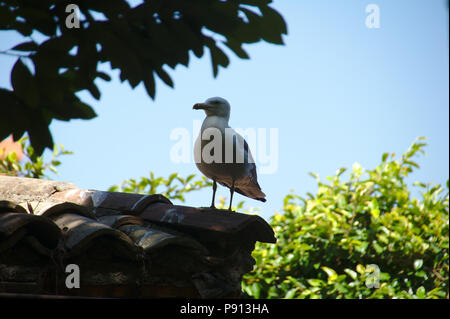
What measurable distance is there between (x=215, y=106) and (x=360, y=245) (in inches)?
114

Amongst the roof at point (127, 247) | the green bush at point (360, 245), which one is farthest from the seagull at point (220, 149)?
the green bush at point (360, 245)

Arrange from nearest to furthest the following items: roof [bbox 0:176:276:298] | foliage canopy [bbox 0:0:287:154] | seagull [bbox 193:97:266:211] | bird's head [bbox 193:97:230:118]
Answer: foliage canopy [bbox 0:0:287:154], roof [bbox 0:176:276:298], seagull [bbox 193:97:266:211], bird's head [bbox 193:97:230:118]

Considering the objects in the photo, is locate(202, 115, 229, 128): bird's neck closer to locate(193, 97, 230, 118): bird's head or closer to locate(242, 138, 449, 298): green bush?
locate(193, 97, 230, 118): bird's head

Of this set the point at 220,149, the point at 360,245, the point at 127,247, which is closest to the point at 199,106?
the point at 220,149

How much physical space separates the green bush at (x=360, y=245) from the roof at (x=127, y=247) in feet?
8.45

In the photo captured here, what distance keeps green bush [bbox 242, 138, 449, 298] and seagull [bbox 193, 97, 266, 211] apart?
237 centimetres

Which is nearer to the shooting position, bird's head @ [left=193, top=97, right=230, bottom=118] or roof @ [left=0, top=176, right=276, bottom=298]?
roof @ [left=0, top=176, right=276, bottom=298]

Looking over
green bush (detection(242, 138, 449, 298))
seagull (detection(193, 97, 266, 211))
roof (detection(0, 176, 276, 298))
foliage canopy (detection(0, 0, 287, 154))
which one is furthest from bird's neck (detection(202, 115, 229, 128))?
green bush (detection(242, 138, 449, 298))

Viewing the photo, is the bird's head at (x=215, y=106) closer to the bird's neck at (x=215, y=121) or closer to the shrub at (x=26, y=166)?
the bird's neck at (x=215, y=121)

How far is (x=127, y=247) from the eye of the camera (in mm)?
2418

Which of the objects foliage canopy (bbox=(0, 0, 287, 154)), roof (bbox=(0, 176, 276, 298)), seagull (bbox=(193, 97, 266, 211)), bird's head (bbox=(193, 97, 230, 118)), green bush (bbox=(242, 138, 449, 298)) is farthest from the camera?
green bush (bbox=(242, 138, 449, 298))

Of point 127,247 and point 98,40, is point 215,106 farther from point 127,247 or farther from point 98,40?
point 98,40

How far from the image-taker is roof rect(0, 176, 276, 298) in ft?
7.30

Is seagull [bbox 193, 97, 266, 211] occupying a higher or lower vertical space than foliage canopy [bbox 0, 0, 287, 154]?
lower
